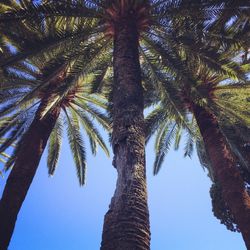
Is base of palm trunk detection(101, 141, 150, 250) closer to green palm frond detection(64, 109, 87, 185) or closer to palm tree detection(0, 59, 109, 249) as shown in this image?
palm tree detection(0, 59, 109, 249)

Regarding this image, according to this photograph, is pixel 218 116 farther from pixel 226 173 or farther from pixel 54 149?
pixel 54 149

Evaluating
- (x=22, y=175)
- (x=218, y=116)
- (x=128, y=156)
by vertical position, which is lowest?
(x=128, y=156)

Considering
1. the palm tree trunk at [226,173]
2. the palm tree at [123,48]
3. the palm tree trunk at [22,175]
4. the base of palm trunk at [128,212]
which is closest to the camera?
the base of palm trunk at [128,212]

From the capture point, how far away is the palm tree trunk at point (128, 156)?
210 inches

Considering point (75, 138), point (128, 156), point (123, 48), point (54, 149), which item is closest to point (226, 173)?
point (123, 48)

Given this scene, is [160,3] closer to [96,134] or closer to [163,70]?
[163,70]

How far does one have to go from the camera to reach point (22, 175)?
1106cm

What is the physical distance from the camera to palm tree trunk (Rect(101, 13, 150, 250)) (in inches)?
210

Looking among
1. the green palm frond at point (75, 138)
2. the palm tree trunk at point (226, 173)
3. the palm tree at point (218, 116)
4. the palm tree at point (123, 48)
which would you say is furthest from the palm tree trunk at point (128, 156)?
the green palm frond at point (75, 138)

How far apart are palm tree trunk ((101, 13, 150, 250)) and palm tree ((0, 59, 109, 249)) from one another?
260 cm

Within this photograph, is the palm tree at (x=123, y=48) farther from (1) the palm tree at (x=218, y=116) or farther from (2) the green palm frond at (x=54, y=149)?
(2) the green palm frond at (x=54, y=149)

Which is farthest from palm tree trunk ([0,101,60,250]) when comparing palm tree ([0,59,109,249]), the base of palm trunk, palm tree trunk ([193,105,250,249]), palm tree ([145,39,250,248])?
palm tree trunk ([193,105,250,249])

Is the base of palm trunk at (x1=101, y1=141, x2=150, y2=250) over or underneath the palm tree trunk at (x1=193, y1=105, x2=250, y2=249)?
underneath

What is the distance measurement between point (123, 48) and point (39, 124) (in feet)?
15.8
